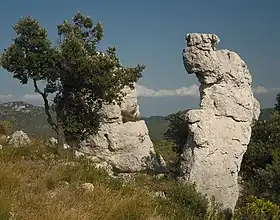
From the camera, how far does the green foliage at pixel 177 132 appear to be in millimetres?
22530

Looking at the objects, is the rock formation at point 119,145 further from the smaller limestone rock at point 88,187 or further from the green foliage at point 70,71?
the smaller limestone rock at point 88,187

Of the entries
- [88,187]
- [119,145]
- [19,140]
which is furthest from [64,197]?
[119,145]

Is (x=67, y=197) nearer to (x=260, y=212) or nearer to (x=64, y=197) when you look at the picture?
(x=64, y=197)

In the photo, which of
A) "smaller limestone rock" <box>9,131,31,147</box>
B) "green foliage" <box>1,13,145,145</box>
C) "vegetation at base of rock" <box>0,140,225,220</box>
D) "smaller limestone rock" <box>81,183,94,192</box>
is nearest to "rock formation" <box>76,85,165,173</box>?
"green foliage" <box>1,13,145,145</box>

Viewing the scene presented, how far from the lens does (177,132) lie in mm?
22859

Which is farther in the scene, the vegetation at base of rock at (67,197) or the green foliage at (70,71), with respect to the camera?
the green foliage at (70,71)

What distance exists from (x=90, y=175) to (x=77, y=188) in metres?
1.11

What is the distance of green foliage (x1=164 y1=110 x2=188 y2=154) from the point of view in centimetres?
2253

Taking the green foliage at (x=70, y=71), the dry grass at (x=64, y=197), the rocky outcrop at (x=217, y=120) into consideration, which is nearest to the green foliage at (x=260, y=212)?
the dry grass at (x=64, y=197)

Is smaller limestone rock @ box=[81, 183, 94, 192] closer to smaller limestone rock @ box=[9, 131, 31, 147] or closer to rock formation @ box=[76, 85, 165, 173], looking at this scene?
smaller limestone rock @ box=[9, 131, 31, 147]

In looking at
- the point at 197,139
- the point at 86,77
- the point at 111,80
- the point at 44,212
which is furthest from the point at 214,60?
the point at 44,212

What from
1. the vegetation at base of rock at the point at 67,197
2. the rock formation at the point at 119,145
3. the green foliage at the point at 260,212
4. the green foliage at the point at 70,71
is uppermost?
the green foliage at the point at 70,71

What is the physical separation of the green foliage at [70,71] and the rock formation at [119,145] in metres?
0.67

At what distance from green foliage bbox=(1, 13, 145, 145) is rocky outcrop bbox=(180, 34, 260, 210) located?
4015 millimetres
